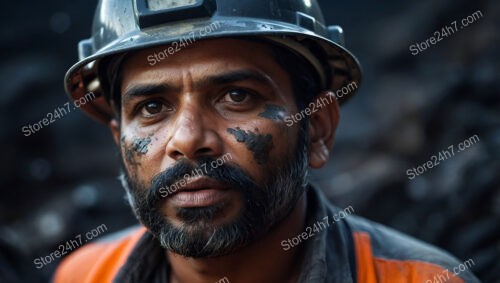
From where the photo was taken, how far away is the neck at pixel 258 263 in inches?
109

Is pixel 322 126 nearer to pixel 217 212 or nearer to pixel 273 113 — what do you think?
pixel 273 113

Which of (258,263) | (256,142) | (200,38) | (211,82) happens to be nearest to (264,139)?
(256,142)

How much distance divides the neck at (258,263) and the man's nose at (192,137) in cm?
54

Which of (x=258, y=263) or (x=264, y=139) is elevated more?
(x=264, y=139)

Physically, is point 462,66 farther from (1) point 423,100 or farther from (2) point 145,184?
(2) point 145,184

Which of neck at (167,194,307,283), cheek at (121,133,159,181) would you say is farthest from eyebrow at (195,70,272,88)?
neck at (167,194,307,283)

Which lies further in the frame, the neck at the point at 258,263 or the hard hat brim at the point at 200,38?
the neck at the point at 258,263

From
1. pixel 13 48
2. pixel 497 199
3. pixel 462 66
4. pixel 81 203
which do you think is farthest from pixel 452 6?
pixel 13 48

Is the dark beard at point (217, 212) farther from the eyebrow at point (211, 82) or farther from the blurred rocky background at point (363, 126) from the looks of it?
Result: the blurred rocky background at point (363, 126)

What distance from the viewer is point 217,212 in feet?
8.10

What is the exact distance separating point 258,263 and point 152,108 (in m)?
0.82

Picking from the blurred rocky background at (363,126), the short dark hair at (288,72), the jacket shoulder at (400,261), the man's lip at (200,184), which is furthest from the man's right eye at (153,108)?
the blurred rocky background at (363,126)

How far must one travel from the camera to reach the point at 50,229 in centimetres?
582

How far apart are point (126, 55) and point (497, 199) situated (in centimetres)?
289
